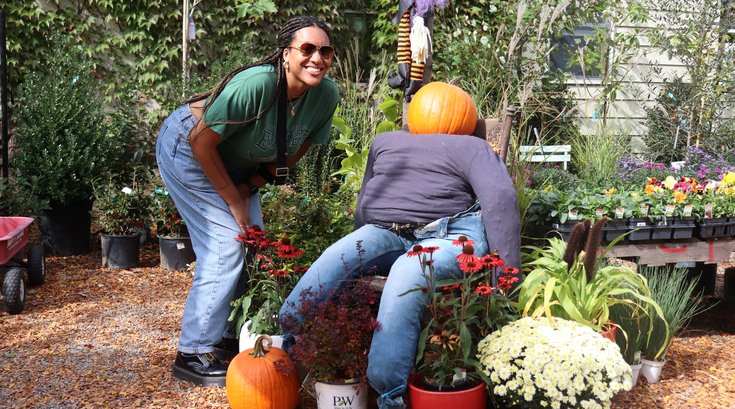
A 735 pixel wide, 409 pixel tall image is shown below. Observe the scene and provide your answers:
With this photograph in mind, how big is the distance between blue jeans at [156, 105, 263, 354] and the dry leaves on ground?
28cm

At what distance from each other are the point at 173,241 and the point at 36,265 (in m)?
0.93

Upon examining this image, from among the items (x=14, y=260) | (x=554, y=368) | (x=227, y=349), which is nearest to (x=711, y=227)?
(x=554, y=368)

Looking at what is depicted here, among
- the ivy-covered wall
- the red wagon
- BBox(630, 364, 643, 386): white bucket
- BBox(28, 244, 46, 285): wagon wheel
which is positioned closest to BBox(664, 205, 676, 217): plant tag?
BBox(630, 364, 643, 386): white bucket

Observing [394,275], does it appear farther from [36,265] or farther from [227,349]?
[36,265]

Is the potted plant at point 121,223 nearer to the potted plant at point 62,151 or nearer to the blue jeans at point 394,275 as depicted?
the potted plant at point 62,151

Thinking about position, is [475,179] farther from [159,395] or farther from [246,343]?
[159,395]

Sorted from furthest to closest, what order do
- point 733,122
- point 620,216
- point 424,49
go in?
point 733,122, point 424,49, point 620,216

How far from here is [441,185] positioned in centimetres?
318

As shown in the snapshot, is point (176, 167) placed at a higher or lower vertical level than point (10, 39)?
lower

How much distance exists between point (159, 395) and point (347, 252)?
1007mm

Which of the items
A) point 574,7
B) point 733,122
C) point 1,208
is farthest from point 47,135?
point 733,122

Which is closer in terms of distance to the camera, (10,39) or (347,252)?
(347,252)

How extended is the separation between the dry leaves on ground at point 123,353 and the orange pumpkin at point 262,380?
0.74 ft

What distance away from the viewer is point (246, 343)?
332cm
